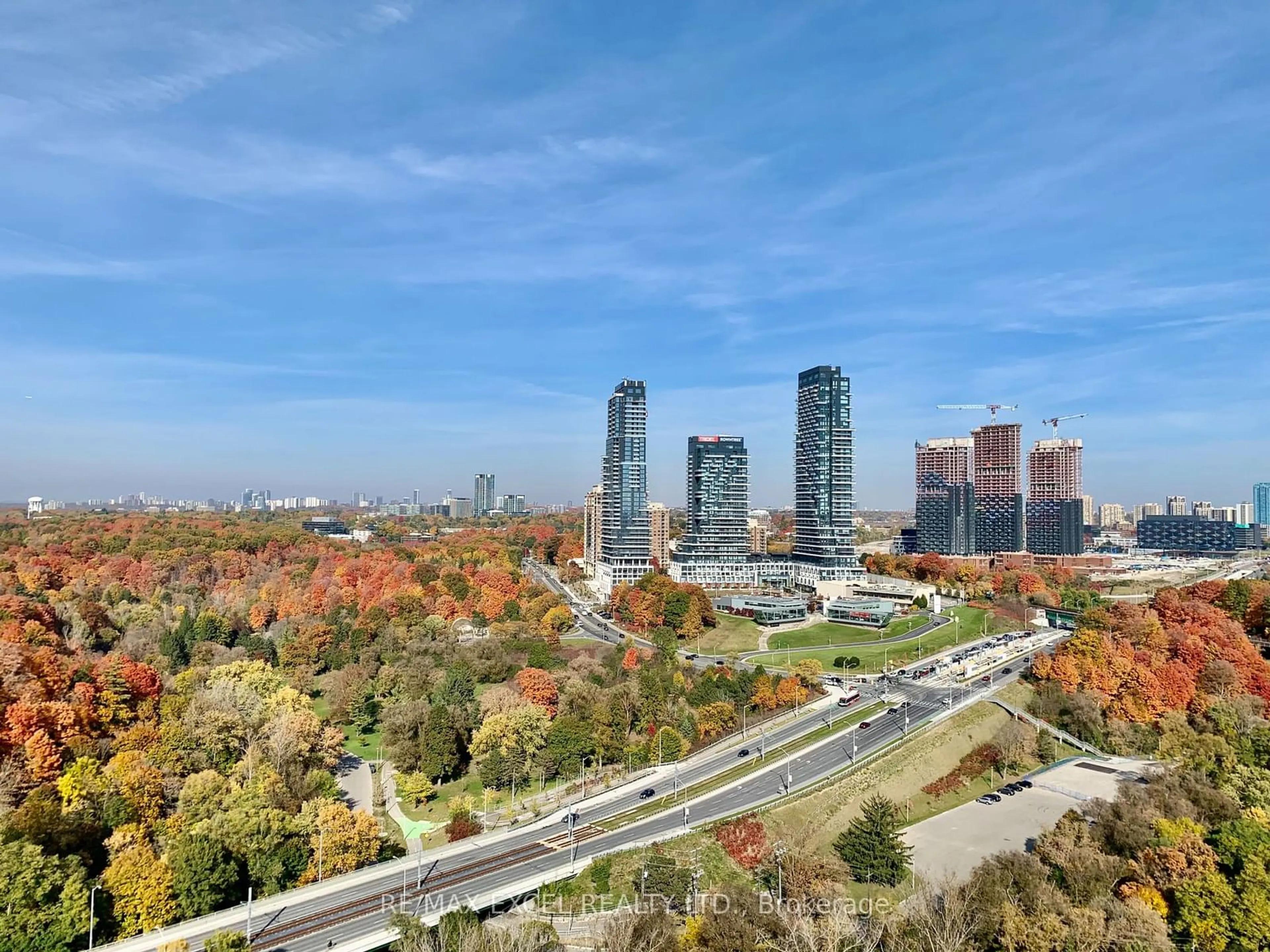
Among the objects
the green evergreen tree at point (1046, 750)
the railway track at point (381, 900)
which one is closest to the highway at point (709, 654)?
the green evergreen tree at point (1046, 750)

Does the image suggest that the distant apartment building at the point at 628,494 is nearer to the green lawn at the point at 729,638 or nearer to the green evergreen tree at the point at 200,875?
the green lawn at the point at 729,638

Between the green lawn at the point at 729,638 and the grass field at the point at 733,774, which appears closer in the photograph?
the grass field at the point at 733,774

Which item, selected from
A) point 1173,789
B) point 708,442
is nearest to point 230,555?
point 708,442

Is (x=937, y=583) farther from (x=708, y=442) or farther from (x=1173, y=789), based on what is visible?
(x=1173, y=789)

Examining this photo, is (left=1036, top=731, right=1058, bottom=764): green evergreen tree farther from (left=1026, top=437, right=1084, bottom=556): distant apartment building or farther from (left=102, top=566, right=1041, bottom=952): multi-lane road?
(left=1026, top=437, right=1084, bottom=556): distant apartment building

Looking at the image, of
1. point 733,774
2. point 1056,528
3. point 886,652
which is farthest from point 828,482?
point 733,774

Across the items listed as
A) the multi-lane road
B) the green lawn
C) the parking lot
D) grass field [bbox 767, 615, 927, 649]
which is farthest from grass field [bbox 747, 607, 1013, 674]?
the parking lot

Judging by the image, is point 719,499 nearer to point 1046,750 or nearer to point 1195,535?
point 1046,750
